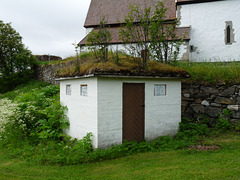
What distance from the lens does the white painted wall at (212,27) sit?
712 inches

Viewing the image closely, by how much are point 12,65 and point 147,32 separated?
17978 millimetres

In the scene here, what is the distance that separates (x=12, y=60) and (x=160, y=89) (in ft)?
61.0

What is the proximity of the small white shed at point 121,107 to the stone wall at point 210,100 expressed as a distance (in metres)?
1.90

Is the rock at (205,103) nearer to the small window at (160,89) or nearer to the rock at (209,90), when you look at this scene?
the rock at (209,90)

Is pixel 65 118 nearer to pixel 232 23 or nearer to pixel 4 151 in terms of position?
pixel 4 151

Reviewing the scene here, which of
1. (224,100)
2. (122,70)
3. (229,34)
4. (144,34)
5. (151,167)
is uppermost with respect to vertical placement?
(229,34)

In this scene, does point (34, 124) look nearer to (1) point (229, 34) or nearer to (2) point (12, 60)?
(2) point (12, 60)

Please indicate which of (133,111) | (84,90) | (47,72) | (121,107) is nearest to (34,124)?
(84,90)

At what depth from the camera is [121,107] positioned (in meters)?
6.29

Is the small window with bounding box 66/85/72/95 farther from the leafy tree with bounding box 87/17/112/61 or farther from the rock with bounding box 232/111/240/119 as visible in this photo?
the rock with bounding box 232/111/240/119

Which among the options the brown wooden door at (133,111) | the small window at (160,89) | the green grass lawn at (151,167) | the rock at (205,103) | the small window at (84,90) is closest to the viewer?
the green grass lawn at (151,167)

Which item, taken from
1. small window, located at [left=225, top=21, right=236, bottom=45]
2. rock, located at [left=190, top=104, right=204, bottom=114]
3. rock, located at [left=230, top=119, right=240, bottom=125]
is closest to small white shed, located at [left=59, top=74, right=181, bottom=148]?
rock, located at [left=190, top=104, right=204, bottom=114]

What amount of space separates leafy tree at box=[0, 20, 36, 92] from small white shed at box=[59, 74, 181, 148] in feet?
50.7

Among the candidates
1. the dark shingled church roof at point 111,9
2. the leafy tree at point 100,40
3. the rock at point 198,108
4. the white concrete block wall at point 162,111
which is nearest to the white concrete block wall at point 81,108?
the leafy tree at point 100,40
